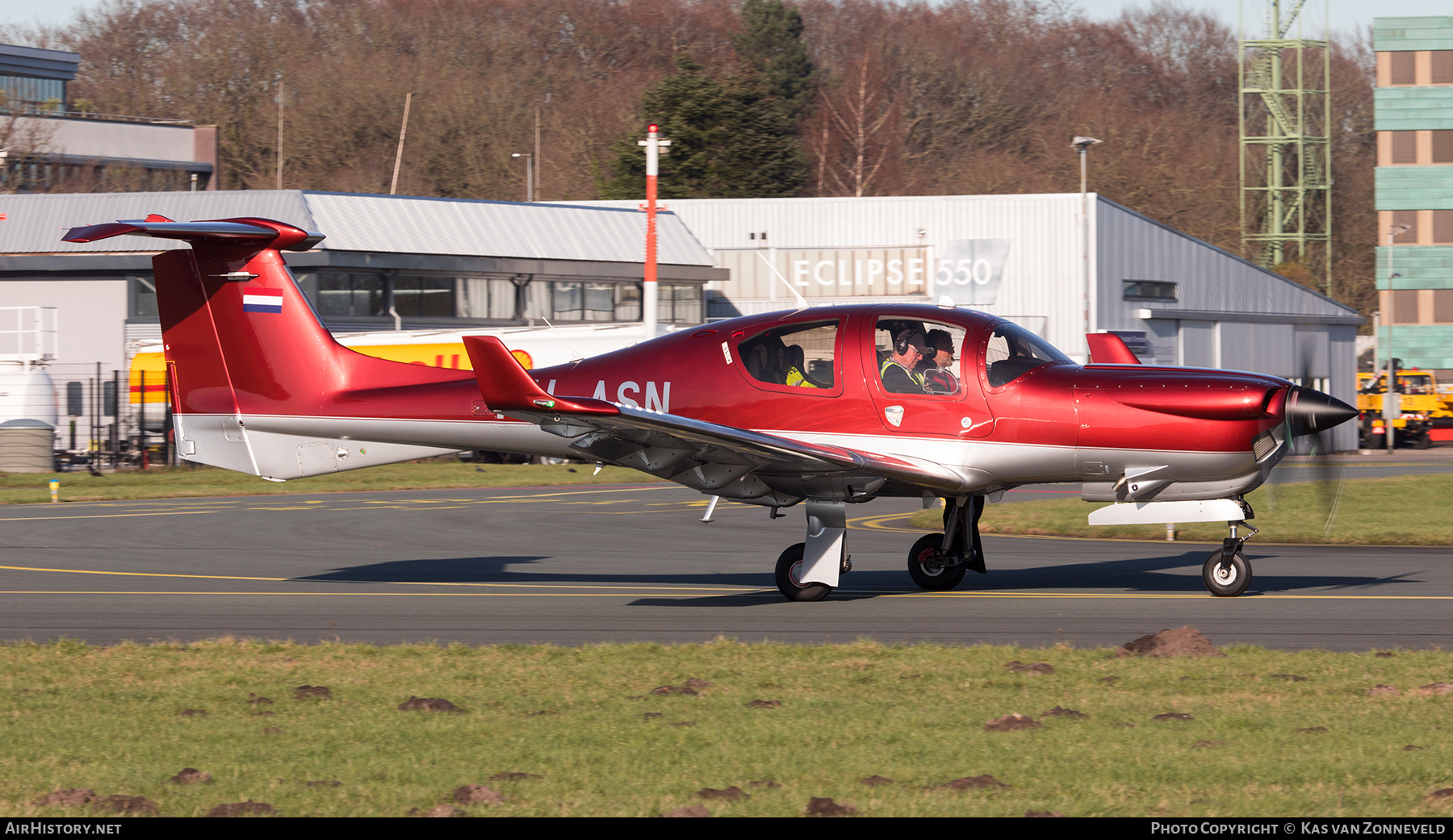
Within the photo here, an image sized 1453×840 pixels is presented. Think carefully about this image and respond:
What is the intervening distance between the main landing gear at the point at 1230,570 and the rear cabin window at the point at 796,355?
3611 mm

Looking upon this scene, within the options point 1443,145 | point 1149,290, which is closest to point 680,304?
point 1149,290

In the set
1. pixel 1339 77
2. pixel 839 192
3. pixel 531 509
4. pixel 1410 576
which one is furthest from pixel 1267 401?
pixel 1339 77

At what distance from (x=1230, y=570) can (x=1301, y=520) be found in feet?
26.3

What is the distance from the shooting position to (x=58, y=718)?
740cm

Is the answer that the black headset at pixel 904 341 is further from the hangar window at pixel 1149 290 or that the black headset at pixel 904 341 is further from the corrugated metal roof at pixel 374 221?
the hangar window at pixel 1149 290

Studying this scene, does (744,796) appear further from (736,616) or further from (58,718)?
(736,616)

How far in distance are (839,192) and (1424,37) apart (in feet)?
103

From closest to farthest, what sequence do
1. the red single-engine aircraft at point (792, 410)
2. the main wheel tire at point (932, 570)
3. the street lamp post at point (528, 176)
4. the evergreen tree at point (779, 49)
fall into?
1. the red single-engine aircraft at point (792, 410)
2. the main wheel tire at point (932, 570)
3. the street lamp post at point (528, 176)
4. the evergreen tree at point (779, 49)

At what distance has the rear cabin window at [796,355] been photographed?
12.2 metres

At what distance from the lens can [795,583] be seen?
12.5 m

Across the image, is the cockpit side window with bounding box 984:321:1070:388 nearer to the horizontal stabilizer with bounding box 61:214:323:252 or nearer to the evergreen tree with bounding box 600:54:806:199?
the horizontal stabilizer with bounding box 61:214:323:252

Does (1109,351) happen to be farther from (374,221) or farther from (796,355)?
(374,221)

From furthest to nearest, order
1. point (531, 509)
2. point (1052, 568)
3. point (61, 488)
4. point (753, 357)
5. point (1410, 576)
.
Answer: point (61, 488), point (531, 509), point (1052, 568), point (1410, 576), point (753, 357)

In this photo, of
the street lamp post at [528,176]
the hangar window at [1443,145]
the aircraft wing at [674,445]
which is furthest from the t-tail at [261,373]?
the hangar window at [1443,145]
